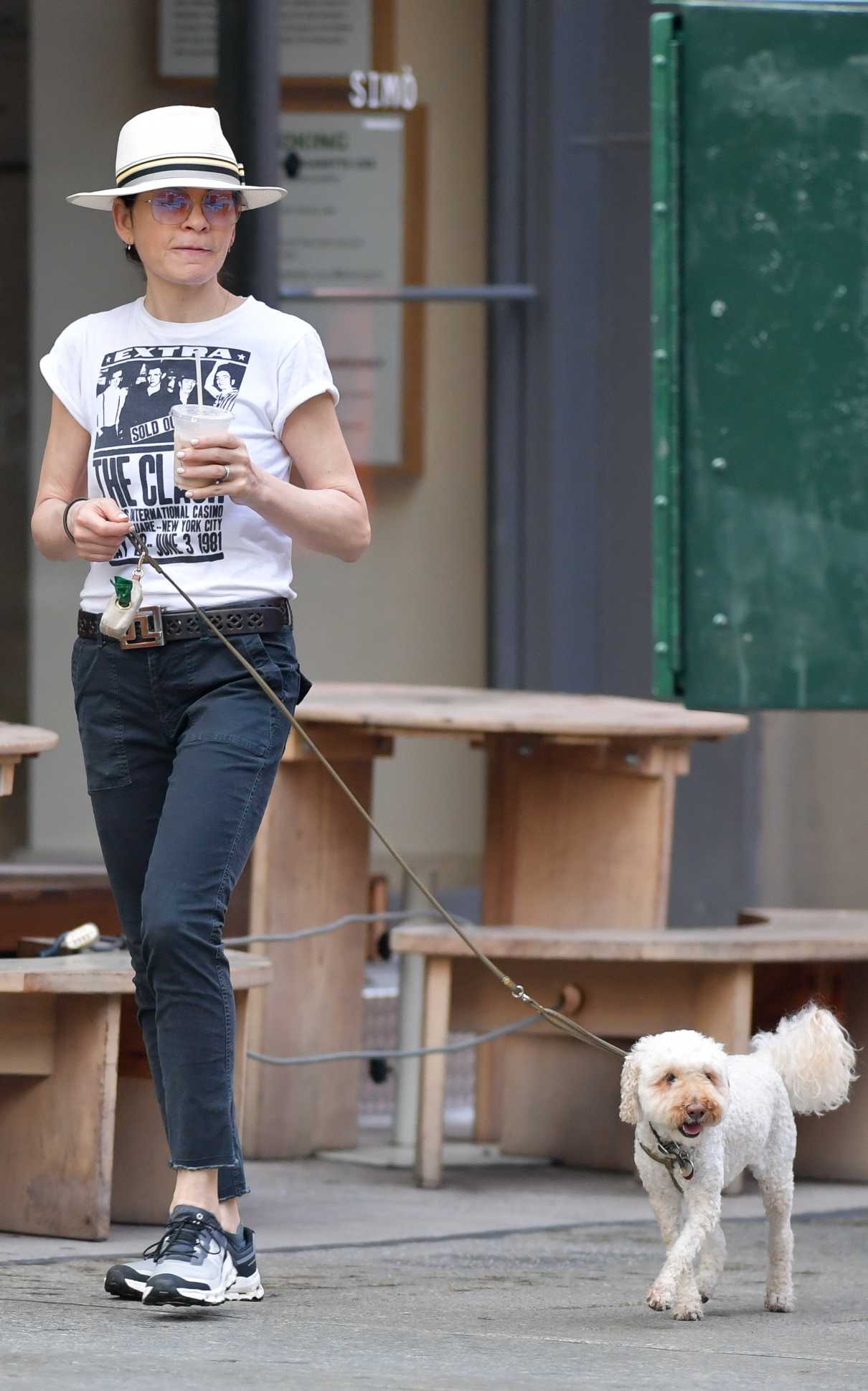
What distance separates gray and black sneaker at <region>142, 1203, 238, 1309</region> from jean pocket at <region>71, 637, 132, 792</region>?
26.2 inches

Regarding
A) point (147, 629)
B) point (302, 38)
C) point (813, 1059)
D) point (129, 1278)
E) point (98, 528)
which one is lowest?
point (129, 1278)

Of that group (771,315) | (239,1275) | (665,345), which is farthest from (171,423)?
(239,1275)

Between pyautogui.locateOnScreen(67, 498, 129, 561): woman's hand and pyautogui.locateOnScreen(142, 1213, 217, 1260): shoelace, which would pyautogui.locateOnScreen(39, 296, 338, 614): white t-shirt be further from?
pyautogui.locateOnScreen(142, 1213, 217, 1260): shoelace

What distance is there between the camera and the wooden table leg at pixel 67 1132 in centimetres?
454

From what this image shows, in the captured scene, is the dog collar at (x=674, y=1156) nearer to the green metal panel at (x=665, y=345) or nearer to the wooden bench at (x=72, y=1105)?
the green metal panel at (x=665, y=345)

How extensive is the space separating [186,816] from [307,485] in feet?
1.91

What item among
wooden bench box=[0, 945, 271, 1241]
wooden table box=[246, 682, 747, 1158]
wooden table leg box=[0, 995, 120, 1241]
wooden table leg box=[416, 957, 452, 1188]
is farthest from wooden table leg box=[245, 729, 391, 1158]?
wooden table leg box=[0, 995, 120, 1241]

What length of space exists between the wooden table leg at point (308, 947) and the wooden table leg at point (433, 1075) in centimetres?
46

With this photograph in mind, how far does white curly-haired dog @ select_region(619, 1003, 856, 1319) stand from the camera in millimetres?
3670

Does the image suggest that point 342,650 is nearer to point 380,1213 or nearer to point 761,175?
point 380,1213

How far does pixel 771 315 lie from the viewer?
348cm

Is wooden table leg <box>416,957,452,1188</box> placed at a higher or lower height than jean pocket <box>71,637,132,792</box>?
lower

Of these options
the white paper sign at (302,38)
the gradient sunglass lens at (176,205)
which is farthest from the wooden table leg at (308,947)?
the white paper sign at (302,38)

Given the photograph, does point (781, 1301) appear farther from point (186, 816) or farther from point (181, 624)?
point (181, 624)
